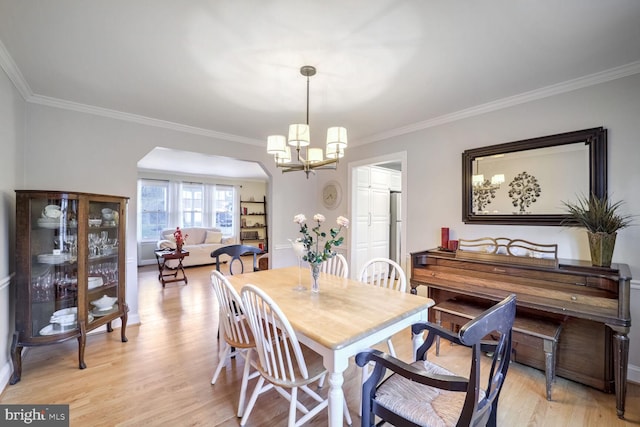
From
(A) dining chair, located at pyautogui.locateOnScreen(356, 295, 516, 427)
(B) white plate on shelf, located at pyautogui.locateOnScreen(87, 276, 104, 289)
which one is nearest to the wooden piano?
(A) dining chair, located at pyautogui.locateOnScreen(356, 295, 516, 427)

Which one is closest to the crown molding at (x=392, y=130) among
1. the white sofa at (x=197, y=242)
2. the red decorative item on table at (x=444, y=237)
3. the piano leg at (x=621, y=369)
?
the red decorative item on table at (x=444, y=237)

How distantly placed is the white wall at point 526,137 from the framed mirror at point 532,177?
8 cm

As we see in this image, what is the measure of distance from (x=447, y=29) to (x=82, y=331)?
3744mm

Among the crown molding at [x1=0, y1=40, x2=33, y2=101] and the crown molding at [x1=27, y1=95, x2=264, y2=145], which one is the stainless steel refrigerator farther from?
the crown molding at [x1=0, y1=40, x2=33, y2=101]

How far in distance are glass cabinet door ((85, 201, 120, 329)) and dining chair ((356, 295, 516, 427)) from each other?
271 cm

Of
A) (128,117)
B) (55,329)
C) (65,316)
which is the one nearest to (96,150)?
(128,117)

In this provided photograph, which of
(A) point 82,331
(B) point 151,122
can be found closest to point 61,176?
(B) point 151,122

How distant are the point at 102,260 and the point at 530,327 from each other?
157 inches

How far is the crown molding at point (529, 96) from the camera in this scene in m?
2.12

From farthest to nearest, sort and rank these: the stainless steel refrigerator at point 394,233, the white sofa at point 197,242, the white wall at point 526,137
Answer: the white sofa at point 197,242 → the stainless steel refrigerator at point 394,233 → the white wall at point 526,137

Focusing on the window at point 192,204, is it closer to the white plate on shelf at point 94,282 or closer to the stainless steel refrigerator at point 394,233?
the white plate on shelf at point 94,282

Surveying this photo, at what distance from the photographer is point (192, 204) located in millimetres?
8008

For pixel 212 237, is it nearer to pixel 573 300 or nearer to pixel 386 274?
pixel 386 274

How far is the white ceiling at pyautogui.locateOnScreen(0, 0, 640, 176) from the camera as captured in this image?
1519 millimetres
